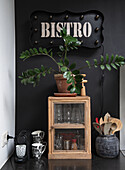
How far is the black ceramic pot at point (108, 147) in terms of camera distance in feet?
5.57

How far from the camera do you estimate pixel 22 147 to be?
162cm


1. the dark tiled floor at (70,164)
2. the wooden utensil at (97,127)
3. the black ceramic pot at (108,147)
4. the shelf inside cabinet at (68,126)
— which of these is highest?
the shelf inside cabinet at (68,126)

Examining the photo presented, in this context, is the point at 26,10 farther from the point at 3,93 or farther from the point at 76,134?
the point at 76,134

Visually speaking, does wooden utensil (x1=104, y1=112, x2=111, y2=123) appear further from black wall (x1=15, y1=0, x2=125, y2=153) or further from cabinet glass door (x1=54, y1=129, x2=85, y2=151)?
cabinet glass door (x1=54, y1=129, x2=85, y2=151)

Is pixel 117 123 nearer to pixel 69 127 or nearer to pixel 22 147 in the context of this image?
pixel 69 127

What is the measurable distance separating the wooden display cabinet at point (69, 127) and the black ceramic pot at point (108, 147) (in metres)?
0.11

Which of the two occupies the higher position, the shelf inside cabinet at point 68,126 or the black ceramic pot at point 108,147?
the shelf inside cabinet at point 68,126

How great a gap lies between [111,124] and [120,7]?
1.10 m

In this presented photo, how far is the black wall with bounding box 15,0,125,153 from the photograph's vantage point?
6.43 ft

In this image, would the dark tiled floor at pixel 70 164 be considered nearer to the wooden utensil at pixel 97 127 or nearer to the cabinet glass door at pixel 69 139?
the cabinet glass door at pixel 69 139

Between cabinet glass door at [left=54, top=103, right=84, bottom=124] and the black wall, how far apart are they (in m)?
0.29

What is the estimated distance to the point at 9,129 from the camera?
1771mm

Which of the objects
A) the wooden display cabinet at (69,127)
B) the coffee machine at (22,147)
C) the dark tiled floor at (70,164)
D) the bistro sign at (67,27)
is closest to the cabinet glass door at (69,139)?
the wooden display cabinet at (69,127)

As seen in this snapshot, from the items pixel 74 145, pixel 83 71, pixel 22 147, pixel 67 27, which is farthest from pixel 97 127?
pixel 67 27
